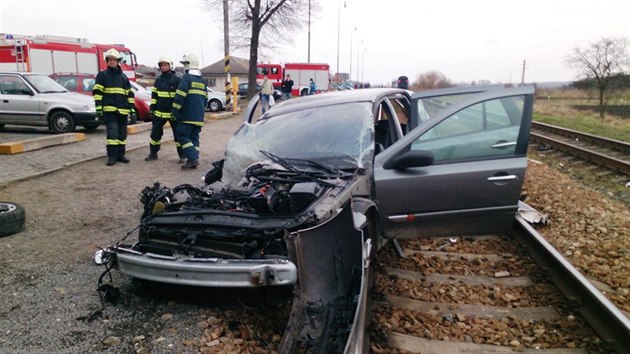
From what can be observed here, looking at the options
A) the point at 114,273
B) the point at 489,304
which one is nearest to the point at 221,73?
the point at 114,273

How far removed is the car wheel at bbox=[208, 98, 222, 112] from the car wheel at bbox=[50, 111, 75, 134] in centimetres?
1074

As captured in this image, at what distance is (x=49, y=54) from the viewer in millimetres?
19375

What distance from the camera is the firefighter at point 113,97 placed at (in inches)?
300

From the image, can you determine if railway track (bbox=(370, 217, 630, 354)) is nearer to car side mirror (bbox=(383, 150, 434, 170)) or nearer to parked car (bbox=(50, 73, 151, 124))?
car side mirror (bbox=(383, 150, 434, 170))

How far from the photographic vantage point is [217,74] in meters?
71.4

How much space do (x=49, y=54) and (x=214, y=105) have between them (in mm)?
7263

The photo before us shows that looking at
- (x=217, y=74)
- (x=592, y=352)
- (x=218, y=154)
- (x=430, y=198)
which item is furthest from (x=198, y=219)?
(x=217, y=74)

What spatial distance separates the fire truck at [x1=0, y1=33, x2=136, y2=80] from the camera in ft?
60.9

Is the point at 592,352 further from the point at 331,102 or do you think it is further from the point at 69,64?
the point at 69,64

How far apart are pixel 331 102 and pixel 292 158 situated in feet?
3.24

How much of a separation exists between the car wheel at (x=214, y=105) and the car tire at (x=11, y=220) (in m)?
17.8

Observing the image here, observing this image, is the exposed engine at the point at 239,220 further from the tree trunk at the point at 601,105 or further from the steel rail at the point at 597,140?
the tree trunk at the point at 601,105

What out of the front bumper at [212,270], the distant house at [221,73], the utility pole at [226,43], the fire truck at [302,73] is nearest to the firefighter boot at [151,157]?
the front bumper at [212,270]

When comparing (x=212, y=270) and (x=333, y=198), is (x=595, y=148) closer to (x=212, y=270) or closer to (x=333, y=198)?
(x=333, y=198)
